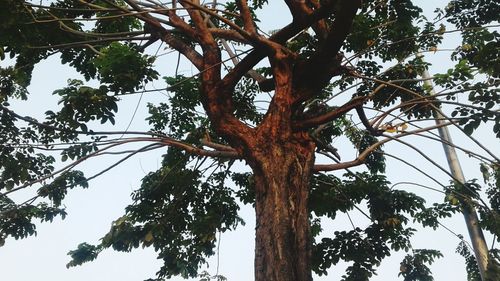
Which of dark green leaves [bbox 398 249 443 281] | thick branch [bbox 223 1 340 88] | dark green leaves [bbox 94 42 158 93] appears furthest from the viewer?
dark green leaves [bbox 398 249 443 281]

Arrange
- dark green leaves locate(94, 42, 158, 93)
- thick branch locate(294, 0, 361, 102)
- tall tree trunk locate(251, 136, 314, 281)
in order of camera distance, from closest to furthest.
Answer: tall tree trunk locate(251, 136, 314, 281) < thick branch locate(294, 0, 361, 102) < dark green leaves locate(94, 42, 158, 93)

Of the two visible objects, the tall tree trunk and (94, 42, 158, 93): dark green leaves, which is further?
(94, 42, 158, 93): dark green leaves

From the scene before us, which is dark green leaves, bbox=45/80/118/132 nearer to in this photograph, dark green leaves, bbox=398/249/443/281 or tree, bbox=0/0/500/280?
tree, bbox=0/0/500/280

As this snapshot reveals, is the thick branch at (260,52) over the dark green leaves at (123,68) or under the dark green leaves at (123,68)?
under

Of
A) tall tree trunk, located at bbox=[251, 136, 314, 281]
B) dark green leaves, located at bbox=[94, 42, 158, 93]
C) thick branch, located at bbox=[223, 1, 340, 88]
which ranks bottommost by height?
tall tree trunk, located at bbox=[251, 136, 314, 281]

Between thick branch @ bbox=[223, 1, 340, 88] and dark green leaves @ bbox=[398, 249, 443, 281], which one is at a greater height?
thick branch @ bbox=[223, 1, 340, 88]

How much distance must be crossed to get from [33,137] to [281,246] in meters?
4.64

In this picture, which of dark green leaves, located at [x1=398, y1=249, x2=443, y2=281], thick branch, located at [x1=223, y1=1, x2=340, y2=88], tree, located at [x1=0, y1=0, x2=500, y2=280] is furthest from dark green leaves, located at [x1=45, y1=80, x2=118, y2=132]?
dark green leaves, located at [x1=398, y1=249, x2=443, y2=281]

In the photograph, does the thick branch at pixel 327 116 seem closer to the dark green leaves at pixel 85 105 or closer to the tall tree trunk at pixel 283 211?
the tall tree trunk at pixel 283 211

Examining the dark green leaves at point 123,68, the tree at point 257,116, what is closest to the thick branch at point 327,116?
the tree at point 257,116

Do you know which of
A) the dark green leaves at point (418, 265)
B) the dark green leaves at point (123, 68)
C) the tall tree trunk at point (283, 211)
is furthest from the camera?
the dark green leaves at point (418, 265)

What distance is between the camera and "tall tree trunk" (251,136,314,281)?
2.48 meters

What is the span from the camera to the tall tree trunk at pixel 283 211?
248 cm

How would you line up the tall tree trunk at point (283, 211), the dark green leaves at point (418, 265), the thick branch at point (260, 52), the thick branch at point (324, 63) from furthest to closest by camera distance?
the dark green leaves at point (418, 265) → the thick branch at point (260, 52) → the thick branch at point (324, 63) → the tall tree trunk at point (283, 211)
